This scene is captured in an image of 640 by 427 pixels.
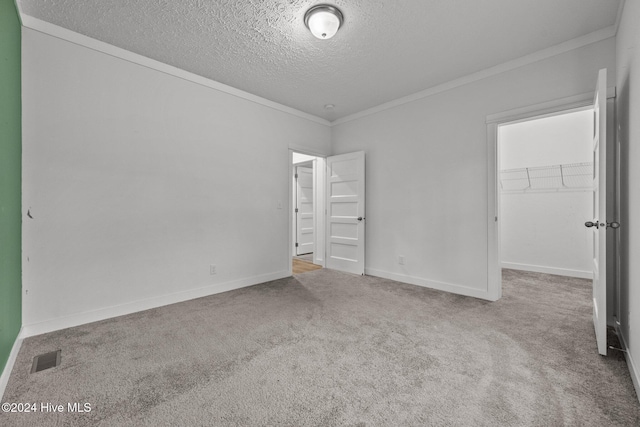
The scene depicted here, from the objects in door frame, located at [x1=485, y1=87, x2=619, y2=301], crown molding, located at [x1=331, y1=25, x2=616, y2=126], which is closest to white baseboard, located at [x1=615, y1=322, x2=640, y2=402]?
door frame, located at [x1=485, y1=87, x2=619, y2=301]

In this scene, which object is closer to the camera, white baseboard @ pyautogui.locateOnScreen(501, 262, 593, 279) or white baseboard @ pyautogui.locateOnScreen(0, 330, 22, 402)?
white baseboard @ pyautogui.locateOnScreen(0, 330, 22, 402)

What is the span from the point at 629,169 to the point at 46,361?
4249 mm

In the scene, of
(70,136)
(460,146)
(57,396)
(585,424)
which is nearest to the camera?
(585,424)

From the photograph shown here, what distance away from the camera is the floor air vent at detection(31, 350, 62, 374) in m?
1.86

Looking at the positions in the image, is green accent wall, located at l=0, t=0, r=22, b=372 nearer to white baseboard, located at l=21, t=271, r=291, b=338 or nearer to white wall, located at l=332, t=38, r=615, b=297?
white baseboard, located at l=21, t=271, r=291, b=338

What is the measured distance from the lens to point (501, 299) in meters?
3.22

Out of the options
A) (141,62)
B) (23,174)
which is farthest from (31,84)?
(141,62)

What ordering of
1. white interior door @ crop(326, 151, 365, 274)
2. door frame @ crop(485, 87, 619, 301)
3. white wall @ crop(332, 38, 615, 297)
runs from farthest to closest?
white interior door @ crop(326, 151, 365, 274), door frame @ crop(485, 87, 619, 301), white wall @ crop(332, 38, 615, 297)

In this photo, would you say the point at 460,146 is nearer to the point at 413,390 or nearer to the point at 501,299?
the point at 501,299

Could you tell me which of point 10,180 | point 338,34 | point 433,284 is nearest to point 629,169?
point 433,284

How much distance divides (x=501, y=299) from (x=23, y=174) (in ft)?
15.6

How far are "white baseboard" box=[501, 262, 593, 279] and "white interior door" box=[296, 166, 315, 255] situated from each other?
3982 millimetres

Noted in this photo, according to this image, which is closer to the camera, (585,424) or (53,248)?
(585,424)

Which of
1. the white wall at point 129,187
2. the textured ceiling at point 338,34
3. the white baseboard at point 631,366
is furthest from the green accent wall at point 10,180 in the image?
the white baseboard at point 631,366
